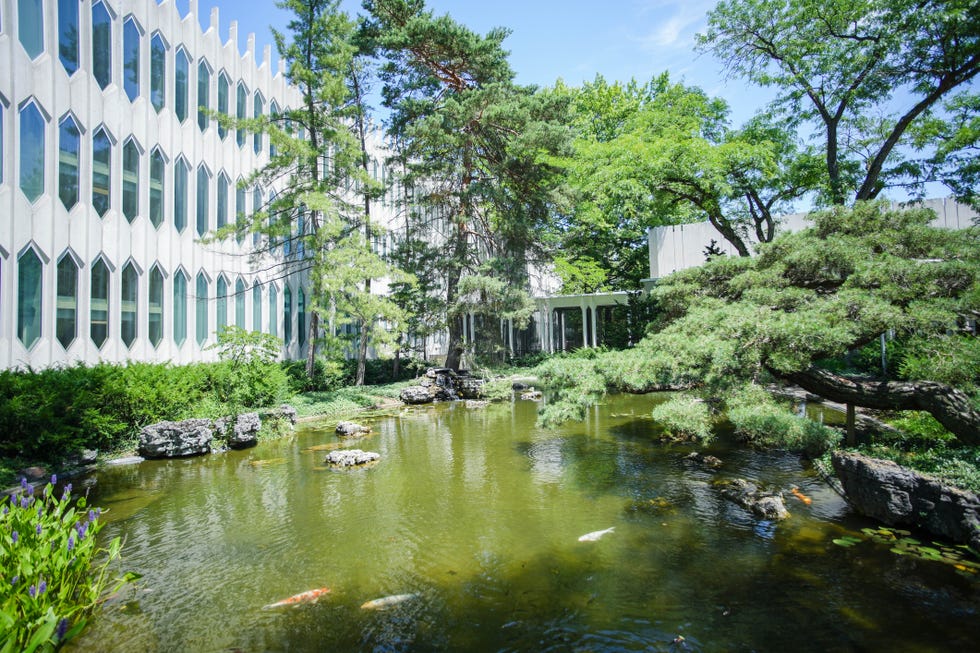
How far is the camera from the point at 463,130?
16875mm

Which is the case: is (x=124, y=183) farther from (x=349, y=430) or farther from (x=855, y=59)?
(x=855, y=59)

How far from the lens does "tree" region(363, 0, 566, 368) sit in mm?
15547

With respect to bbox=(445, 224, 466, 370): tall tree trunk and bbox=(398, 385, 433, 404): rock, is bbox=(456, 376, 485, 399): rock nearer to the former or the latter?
bbox=(398, 385, 433, 404): rock

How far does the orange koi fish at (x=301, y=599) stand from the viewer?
384 centimetres

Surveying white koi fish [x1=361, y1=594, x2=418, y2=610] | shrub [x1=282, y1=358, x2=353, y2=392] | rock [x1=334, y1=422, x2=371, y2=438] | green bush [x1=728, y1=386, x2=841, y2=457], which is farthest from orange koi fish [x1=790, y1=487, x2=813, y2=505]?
shrub [x1=282, y1=358, x2=353, y2=392]

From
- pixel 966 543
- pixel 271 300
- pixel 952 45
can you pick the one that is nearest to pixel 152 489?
pixel 966 543

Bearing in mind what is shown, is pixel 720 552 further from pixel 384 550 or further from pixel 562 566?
pixel 384 550

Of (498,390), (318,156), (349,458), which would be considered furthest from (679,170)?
(349,458)

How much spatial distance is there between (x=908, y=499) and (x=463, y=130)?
15.3 m

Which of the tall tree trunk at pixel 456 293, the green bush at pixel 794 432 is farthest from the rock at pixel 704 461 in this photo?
the tall tree trunk at pixel 456 293

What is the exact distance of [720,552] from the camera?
4.55m

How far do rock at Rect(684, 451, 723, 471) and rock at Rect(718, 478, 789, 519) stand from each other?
30.6 inches

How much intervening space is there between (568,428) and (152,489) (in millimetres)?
7168

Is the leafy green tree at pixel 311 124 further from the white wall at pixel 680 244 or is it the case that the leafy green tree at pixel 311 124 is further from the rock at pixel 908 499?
the rock at pixel 908 499
